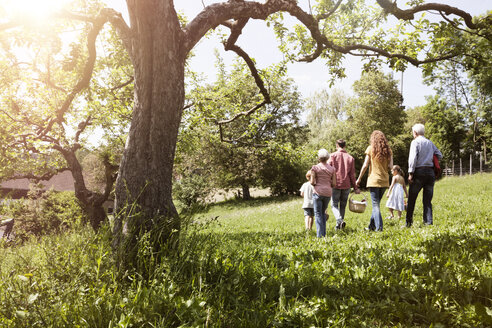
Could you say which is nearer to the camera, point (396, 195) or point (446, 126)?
point (396, 195)

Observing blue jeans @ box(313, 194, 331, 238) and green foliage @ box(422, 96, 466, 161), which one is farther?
green foliage @ box(422, 96, 466, 161)

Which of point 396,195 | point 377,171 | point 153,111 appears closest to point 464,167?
point 396,195

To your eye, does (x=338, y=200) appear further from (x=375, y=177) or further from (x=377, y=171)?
(x=377, y=171)

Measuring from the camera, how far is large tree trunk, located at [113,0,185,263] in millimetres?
3660

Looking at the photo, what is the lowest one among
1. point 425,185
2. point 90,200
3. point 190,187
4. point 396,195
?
point 190,187

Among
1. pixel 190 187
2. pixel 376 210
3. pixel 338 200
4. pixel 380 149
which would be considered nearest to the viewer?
pixel 376 210

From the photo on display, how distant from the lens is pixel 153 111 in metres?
3.83

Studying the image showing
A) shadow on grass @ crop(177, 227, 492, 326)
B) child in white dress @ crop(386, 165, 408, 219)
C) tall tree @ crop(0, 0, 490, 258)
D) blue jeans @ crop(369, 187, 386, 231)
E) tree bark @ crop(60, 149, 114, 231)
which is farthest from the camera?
tree bark @ crop(60, 149, 114, 231)

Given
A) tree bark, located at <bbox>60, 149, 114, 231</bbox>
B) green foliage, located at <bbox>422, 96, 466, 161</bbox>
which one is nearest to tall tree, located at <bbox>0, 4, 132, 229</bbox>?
tree bark, located at <bbox>60, 149, 114, 231</bbox>

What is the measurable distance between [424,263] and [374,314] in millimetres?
1343

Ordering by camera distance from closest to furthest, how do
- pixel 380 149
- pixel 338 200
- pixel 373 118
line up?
pixel 380 149
pixel 338 200
pixel 373 118

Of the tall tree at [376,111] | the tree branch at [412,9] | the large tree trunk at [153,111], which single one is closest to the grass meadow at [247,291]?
the large tree trunk at [153,111]

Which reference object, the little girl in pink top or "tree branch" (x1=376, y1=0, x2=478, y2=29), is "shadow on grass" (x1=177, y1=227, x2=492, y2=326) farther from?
"tree branch" (x1=376, y1=0, x2=478, y2=29)

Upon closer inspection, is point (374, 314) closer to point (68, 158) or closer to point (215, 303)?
point (215, 303)
